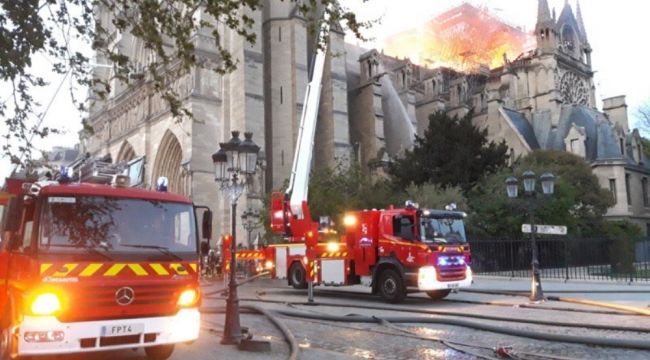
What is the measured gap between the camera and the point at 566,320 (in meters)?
9.89

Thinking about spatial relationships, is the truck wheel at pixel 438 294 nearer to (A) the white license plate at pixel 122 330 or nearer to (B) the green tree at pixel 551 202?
(B) the green tree at pixel 551 202

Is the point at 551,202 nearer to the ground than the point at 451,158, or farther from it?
nearer to the ground

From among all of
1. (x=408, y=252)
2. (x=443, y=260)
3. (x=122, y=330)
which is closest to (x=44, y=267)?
(x=122, y=330)

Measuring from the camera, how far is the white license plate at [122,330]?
17.9ft

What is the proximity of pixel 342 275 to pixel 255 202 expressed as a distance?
648 inches

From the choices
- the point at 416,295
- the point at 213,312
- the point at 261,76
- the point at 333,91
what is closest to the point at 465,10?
the point at 333,91

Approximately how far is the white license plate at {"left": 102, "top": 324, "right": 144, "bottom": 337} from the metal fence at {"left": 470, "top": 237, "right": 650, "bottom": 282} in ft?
56.6

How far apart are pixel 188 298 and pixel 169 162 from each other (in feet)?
99.2

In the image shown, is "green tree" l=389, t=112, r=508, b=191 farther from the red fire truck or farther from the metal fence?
the red fire truck

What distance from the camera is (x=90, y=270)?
5.55 m

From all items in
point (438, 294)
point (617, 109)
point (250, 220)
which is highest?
point (617, 109)

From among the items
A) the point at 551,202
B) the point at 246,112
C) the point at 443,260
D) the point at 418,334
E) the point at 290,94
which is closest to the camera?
the point at 418,334

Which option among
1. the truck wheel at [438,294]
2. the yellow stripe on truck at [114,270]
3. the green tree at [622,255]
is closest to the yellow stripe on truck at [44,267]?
the yellow stripe on truck at [114,270]

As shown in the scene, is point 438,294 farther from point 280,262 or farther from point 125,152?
point 125,152
